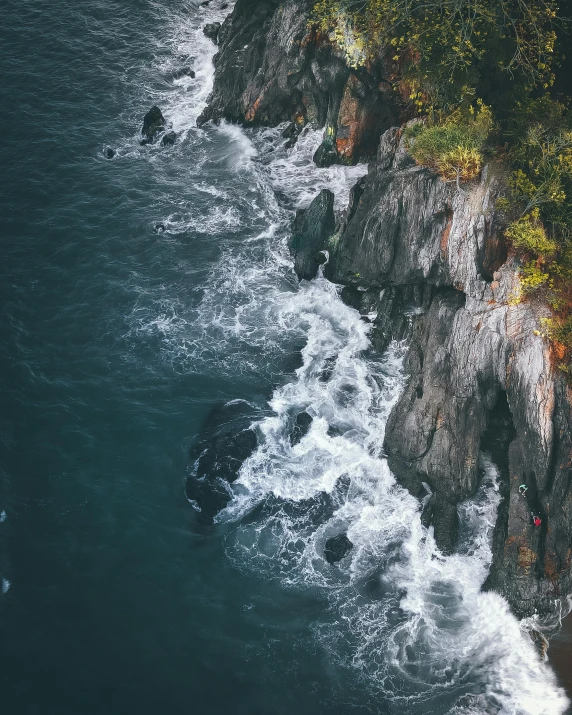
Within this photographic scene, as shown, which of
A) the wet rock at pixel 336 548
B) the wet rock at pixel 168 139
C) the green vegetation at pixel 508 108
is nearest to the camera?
the green vegetation at pixel 508 108

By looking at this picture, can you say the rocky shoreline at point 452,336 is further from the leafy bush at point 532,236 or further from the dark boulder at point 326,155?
the dark boulder at point 326,155

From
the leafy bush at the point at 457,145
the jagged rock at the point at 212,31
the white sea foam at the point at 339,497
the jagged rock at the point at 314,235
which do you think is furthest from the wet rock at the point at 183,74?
the leafy bush at the point at 457,145

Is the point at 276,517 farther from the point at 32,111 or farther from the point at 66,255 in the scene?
the point at 32,111

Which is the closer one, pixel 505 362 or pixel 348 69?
Result: pixel 505 362

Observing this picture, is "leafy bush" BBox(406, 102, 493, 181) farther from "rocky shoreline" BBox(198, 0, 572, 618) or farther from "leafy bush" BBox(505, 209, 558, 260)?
"leafy bush" BBox(505, 209, 558, 260)

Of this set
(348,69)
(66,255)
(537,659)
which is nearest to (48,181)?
(66,255)

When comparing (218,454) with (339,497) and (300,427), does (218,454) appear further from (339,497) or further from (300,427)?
(339,497)
